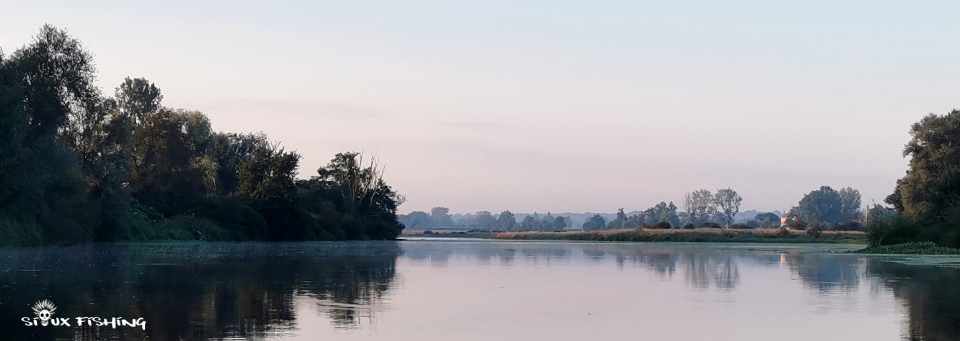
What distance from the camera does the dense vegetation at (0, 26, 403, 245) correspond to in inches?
2120

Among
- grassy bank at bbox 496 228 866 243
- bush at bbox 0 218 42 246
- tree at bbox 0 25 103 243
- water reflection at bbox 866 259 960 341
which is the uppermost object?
tree at bbox 0 25 103 243

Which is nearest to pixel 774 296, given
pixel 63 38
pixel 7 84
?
pixel 7 84

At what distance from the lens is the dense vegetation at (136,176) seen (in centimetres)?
5384

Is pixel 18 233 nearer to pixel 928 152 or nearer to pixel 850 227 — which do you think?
pixel 928 152

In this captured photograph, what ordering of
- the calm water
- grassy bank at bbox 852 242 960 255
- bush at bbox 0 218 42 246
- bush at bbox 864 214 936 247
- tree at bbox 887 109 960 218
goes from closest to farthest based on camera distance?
1. the calm water
2. grassy bank at bbox 852 242 960 255
3. bush at bbox 0 218 42 246
4. bush at bbox 864 214 936 247
5. tree at bbox 887 109 960 218

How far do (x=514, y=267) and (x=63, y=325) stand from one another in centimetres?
2180

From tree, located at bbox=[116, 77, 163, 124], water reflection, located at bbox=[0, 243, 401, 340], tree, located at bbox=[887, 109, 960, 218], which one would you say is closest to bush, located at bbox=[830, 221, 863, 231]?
tree, located at bbox=[887, 109, 960, 218]

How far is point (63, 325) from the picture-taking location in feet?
44.9

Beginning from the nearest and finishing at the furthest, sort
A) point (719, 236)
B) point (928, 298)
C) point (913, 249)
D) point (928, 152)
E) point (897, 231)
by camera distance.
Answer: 1. point (928, 298)
2. point (913, 249)
3. point (897, 231)
4. point (928, 152)
5. point (719, 236)

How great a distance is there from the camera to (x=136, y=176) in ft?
281

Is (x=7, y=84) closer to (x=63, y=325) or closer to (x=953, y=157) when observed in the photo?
(x=63, y=325)

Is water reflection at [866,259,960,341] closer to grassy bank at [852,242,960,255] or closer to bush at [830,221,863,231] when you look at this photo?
grassy bank at [852,242,960,255]

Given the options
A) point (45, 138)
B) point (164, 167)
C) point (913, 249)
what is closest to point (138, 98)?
point (164, 167)

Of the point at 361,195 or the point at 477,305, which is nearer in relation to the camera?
the point at 477,305
